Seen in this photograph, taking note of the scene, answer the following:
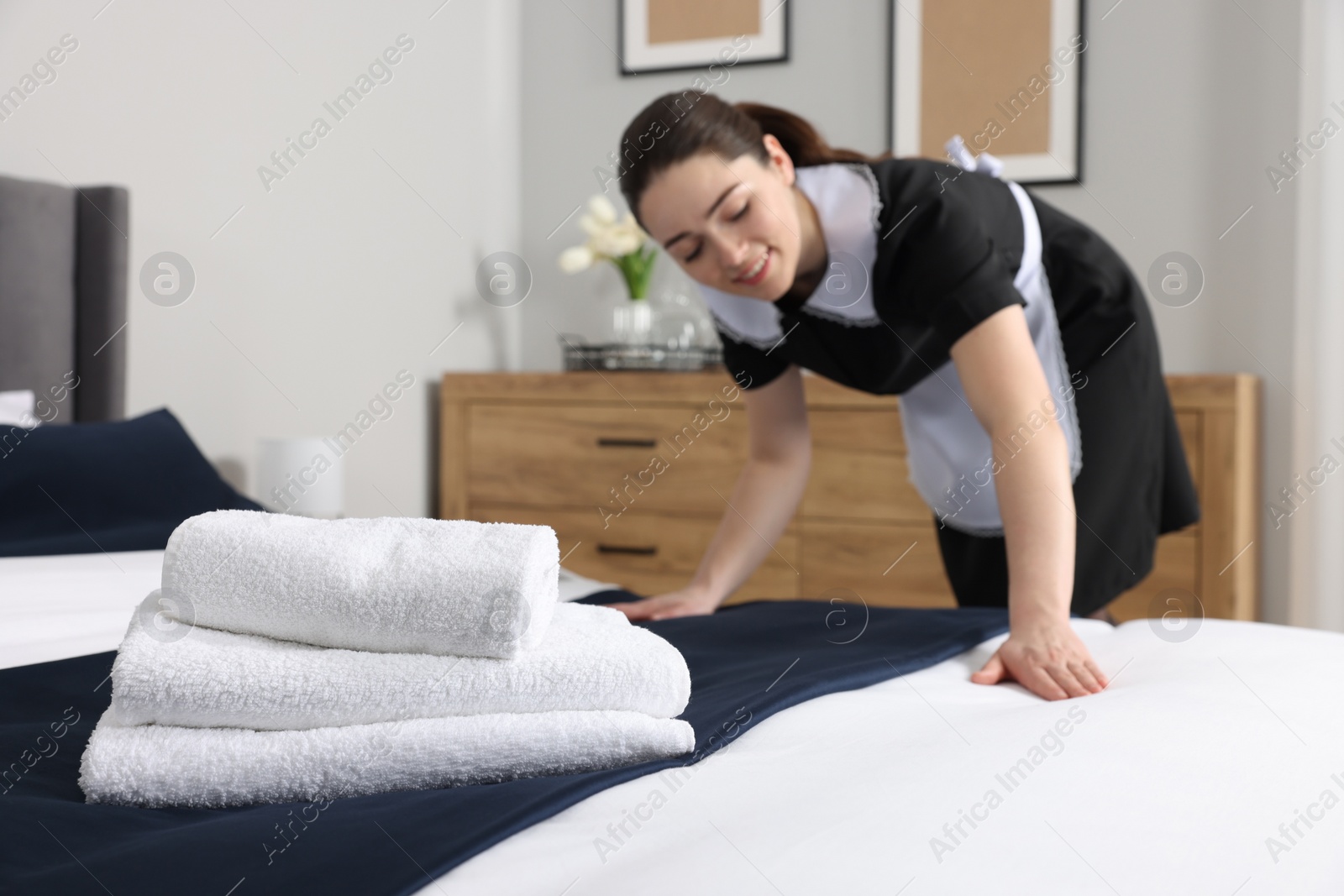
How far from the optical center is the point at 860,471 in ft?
8.46

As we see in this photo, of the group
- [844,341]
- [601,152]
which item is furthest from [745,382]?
[601,152]

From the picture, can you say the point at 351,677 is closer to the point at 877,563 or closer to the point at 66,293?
the point at 66,293

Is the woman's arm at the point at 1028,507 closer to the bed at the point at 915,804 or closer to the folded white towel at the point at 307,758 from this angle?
the bed at the point at 915,804

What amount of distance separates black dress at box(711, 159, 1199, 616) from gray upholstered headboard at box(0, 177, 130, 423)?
1.15 m

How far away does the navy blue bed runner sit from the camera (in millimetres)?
507

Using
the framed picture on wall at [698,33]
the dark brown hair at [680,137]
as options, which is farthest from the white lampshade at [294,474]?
the framed picture on wall at [698,33]

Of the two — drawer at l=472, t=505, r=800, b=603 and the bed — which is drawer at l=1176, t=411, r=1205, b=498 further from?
the bed

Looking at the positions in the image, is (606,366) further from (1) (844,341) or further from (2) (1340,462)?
(2) (1340,462)

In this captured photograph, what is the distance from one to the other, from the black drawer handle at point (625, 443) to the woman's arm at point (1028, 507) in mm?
1600

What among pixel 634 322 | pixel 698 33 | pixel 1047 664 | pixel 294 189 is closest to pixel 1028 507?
pixel 1047 664

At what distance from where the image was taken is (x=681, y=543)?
9.00ft

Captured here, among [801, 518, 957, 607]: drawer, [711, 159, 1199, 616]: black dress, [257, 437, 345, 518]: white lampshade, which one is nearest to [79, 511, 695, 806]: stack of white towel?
[711, 159, 1199, 616]: black dress

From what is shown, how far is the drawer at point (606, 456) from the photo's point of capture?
2.69 m

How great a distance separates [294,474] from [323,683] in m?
1.63
